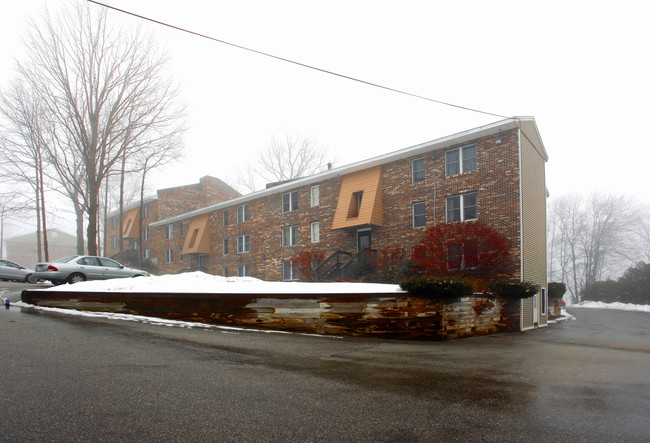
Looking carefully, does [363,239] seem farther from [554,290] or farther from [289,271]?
[554,290]

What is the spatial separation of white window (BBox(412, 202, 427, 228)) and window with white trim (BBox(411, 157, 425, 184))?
1.10 metres

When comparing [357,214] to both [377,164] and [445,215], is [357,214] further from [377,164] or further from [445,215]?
[445,215]

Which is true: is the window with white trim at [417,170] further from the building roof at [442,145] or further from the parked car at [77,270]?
the parked car at [77,270]

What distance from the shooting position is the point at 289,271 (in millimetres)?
26750

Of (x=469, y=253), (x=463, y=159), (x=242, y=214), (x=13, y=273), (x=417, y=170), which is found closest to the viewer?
(x=469, y=253)

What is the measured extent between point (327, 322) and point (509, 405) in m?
6.51

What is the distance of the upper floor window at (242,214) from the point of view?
30.6 metres

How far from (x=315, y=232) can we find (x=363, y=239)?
12.1 ft

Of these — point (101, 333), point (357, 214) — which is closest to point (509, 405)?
point (101, 333)

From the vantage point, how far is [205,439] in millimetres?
3643

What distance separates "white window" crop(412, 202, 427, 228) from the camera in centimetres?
1983

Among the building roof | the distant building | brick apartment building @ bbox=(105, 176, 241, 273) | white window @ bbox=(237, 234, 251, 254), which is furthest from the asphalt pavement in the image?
the distant building

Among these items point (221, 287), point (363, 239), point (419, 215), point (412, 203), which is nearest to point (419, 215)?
point (419, 215)

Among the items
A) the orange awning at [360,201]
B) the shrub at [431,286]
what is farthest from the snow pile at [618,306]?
the shrub at [431,286]
